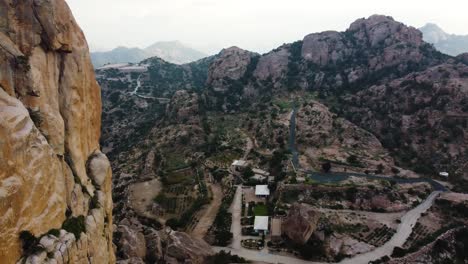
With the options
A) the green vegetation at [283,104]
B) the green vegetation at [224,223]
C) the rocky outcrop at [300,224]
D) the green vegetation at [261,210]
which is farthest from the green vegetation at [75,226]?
the green vegetation at [283,104]

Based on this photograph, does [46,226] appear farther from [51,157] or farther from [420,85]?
[420,85]

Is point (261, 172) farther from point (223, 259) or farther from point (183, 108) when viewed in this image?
point (183, 108)

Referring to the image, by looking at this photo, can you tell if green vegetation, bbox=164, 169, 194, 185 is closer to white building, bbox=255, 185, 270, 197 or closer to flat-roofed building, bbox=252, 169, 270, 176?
flat-roofed building, bbox=252, 169, 270, 176

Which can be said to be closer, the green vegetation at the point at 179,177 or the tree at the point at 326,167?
the tree at the point at 326,167

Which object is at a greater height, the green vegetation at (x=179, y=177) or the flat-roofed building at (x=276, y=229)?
the green vegetation at (x=179, y=177)

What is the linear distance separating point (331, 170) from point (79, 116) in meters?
71.4

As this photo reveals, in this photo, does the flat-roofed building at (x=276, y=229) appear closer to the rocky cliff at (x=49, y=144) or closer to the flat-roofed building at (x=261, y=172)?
the flat-roofed building at (x=261, y=172)

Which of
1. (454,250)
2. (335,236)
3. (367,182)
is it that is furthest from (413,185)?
(335,236)

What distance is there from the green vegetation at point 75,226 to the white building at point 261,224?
4199 cm

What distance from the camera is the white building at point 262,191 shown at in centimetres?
8266

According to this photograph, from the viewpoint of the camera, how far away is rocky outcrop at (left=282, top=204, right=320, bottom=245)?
2537 inches

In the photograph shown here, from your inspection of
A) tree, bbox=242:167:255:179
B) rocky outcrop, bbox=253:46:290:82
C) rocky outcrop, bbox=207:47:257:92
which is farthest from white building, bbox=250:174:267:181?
rocky outcrop, bbox=253:46:290:82

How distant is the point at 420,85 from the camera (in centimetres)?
12144

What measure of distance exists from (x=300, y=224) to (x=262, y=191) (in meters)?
19.4
